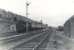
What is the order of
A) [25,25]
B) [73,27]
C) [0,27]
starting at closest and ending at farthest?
[73,27]
[0,27]
[25,25]

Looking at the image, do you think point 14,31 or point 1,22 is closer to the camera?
point 1,22

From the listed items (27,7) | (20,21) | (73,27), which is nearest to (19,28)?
(20,21)

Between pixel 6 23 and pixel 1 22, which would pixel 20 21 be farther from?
pixel 1 22

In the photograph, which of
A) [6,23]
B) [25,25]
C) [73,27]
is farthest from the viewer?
[25,25]

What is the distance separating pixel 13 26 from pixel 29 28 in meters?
17.9

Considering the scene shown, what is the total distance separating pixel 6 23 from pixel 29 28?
24119 mm

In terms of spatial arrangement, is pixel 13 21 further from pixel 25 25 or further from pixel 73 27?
pixel 73 27

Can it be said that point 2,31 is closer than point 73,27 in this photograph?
No

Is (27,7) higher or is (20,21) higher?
(27,7)

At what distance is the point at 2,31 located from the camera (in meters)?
51.3

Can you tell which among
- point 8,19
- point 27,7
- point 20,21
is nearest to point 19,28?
point 20,21

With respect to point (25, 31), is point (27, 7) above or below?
above

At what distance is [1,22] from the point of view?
52875mm

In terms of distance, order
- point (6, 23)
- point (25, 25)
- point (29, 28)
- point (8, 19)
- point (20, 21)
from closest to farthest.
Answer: point (6, 23)
point (8, 19)
point (20, 21)
point (25, 25)
point (29, 28)
